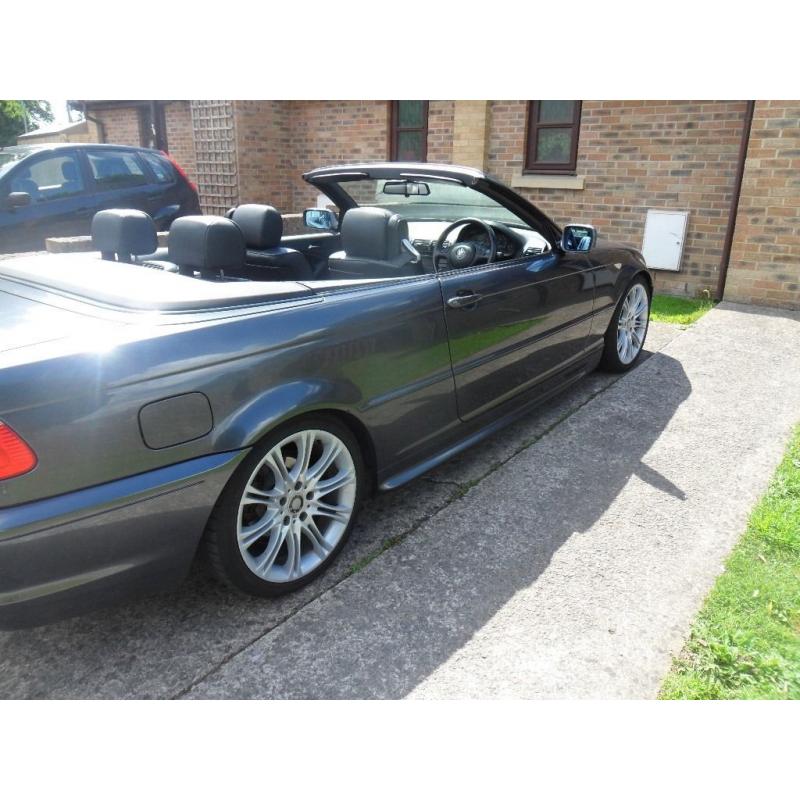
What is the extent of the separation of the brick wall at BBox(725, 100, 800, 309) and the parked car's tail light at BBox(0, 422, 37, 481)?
7621 millimetres

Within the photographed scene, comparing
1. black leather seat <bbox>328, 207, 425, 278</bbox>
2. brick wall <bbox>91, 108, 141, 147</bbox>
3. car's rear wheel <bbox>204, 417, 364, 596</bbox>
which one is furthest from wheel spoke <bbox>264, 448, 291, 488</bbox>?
brick wall <bbox>91, 108, 141, 147</bbox>

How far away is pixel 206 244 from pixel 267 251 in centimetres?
71

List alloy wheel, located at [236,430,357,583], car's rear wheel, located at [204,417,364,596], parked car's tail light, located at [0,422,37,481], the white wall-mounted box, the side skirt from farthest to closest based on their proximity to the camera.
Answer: the white wall-mounted box
the side skirt
alloy wheel, located at [236,430,357,583]
car's rear wheel, located at [204,417,364,596]
parked car's tail light, located at [0,422,37,481]

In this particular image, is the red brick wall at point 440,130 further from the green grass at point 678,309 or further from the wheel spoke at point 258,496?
the wheel spoke at point 258,496

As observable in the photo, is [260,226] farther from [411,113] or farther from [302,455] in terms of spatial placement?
[411,113]

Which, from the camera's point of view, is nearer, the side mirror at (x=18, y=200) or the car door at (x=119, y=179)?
the side mirror at (x=18, y=200)

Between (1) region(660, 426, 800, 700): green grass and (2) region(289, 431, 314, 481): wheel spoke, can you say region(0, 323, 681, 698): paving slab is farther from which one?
(1) region(660, 426, 800, 700): green grass

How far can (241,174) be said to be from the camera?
38.2 feet

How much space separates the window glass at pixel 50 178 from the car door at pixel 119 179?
0.57 feet

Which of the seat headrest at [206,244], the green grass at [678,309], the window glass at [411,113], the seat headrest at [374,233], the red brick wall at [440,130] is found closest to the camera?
the seat headrest at [206,244]

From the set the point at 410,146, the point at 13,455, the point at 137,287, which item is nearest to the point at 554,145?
the point at 410,146

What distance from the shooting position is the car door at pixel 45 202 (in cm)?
727

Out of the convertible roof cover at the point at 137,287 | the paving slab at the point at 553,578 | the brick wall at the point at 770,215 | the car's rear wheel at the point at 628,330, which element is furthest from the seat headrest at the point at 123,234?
the brick wall at the point at 770,215

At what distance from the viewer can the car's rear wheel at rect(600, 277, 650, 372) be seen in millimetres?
4781
